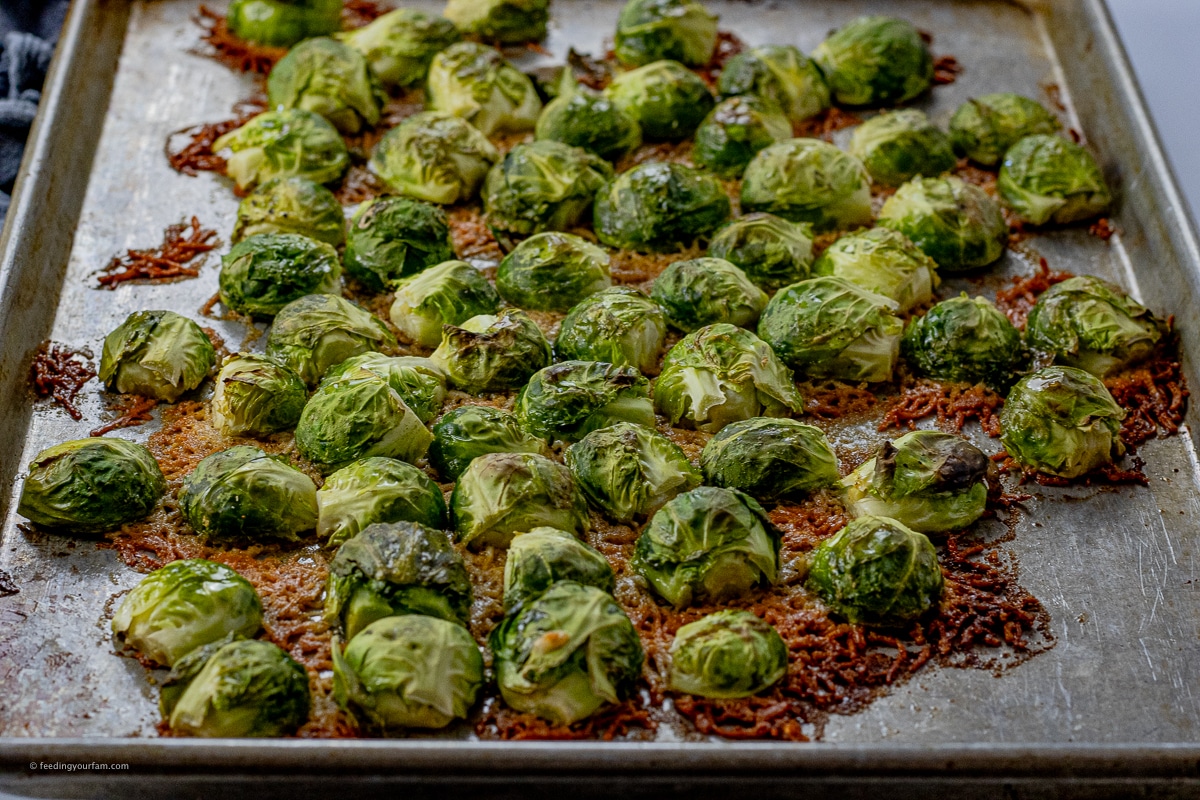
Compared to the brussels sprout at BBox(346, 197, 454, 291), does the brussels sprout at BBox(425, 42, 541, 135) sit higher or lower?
higher

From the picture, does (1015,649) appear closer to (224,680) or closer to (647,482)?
(647,482)

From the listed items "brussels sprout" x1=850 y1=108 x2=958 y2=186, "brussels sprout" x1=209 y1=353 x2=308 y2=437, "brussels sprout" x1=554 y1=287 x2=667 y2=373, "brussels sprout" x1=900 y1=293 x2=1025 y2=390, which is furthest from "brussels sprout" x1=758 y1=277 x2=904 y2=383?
"brussels sprout" x1=209 y1=353 x2=308 y2=437

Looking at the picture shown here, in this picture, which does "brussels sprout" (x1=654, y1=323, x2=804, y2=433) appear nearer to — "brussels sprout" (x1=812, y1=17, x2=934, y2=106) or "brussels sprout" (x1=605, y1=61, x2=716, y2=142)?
"brussels sprout" (x1=605, y1=61, x2=716, y2=142)

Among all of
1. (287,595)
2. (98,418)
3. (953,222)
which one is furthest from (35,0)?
(953,222)

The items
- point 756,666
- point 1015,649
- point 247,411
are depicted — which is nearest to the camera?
point 756,666

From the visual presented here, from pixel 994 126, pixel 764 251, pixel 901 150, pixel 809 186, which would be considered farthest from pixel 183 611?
pixel 994 126

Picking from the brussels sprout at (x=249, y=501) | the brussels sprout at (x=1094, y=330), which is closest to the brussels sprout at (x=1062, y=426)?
the brussels sprout at (x=1094, y=330)

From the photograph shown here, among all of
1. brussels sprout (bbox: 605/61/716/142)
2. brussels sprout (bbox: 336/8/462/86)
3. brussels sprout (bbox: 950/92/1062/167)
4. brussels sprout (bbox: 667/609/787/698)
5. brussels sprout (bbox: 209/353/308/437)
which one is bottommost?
brussels sprout (bbox: 667/609/787/698)
